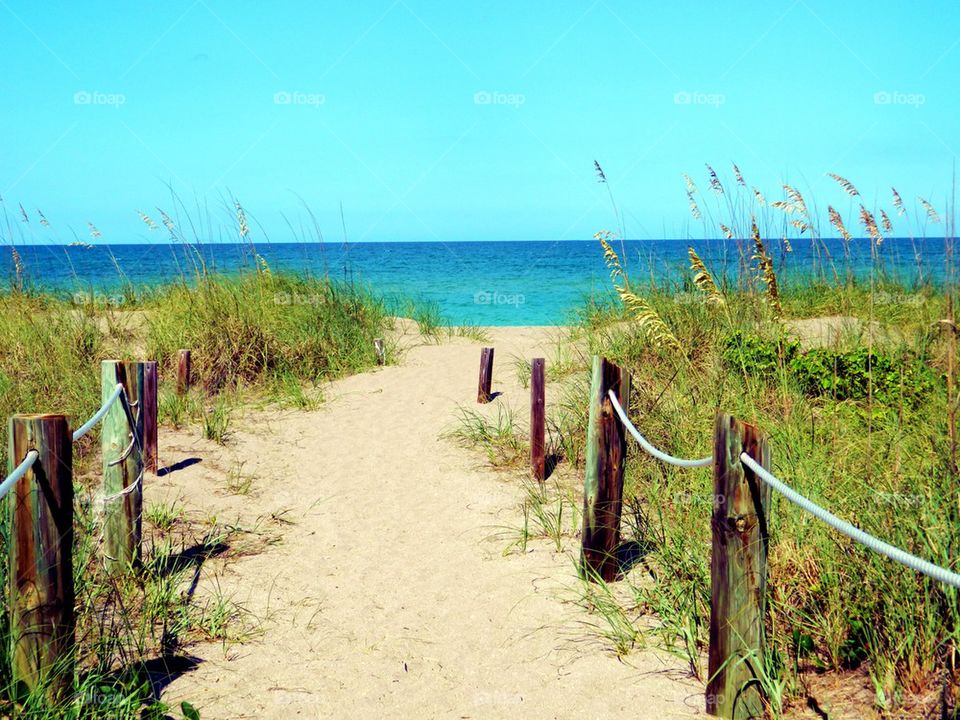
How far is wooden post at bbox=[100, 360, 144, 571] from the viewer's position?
4168 mm

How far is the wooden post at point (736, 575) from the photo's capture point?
2750 mm

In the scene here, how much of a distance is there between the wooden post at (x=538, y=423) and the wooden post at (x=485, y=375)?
1.92 meters

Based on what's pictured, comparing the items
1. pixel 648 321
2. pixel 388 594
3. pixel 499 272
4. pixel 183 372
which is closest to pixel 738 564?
pixel 388 594

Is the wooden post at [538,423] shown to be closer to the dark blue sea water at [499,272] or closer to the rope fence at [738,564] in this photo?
the dark blue sea water at [499,272]

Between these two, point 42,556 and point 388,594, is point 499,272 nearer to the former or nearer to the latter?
point 388,594

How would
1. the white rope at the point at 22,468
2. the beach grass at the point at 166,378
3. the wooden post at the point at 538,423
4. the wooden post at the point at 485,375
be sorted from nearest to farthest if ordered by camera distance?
the white rope at the point at 22,468 → the beach grass at the point at 166,378 → the wooden post at the point at 538,423 → the wooden post at the point at 485,375

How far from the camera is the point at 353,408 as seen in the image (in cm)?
798

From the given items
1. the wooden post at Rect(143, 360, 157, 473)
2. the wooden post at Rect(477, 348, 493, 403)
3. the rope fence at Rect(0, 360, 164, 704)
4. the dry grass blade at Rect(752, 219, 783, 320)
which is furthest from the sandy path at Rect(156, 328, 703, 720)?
the dry grass blade at Rect(752, 219, 783, 320)

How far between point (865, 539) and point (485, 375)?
18.7 feet

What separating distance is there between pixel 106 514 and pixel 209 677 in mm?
1272

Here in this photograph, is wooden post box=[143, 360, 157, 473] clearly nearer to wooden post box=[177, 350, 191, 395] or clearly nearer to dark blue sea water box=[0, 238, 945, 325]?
wooden post box=[177, 350, 191, 395]

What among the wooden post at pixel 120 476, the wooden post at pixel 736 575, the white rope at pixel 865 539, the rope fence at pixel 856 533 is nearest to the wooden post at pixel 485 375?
the wooden post at pixel 120 476

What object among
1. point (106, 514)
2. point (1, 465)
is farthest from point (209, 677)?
point (1, 465)

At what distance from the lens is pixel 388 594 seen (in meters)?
4.37
